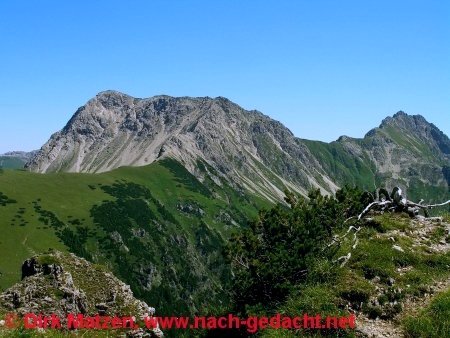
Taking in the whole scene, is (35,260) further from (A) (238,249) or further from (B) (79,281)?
(A) (238,249)

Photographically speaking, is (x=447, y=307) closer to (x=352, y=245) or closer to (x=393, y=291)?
(x=393, y=291)

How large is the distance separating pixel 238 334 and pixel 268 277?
3.27 m

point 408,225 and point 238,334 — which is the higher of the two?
point 408,225

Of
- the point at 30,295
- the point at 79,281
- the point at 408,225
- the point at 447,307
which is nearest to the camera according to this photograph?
the point at 447,307

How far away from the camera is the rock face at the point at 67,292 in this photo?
30.2 m

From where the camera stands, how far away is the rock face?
3025 cm

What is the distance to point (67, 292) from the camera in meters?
31.4

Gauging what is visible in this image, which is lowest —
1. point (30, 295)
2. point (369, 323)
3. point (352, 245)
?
point (30, 295)

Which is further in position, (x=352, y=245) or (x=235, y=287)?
(x=235, y=287)

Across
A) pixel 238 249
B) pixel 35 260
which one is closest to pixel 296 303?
pixel 238 249

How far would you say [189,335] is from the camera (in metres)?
31.4

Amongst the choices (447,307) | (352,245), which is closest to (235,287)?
(352,245)

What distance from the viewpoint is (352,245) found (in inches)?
920

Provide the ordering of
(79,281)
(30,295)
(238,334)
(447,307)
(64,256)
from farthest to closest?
(64,256) → (79,281) → (30,295) → (238,334) → (447,307)
